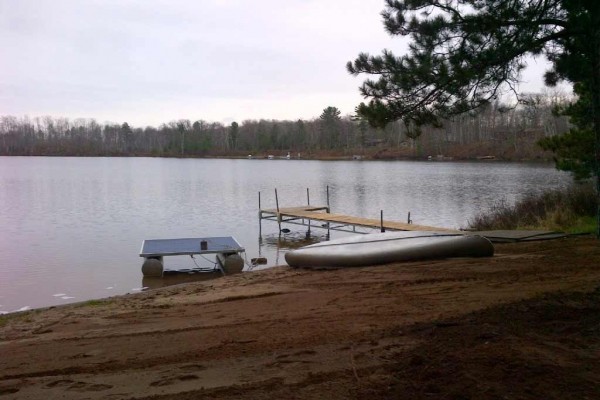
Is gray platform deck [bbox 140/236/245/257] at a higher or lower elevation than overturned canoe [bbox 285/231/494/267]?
lower

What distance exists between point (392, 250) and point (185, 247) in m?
7.38

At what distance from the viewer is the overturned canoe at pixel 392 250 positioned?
10.1m

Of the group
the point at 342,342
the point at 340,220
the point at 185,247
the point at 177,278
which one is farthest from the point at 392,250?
the point at 340,220

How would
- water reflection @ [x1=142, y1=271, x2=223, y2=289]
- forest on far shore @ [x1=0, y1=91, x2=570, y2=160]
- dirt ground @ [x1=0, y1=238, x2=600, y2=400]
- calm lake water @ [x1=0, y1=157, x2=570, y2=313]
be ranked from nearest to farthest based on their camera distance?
dirt ground @ [x1=0, y1=238, x2=600, y2=400]
water reflection @ [x1=142, y1=271, x2=223, y2=289]
calm lake water @ [x1=0, y1=157, x2=570, y2=313]
forest on far shore @ [x1=0, y1=91, x2=570, y2=160]

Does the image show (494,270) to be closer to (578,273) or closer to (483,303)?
(578,273)

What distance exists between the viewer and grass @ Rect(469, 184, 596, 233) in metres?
13.4

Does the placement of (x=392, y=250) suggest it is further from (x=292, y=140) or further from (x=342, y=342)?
(x=292, y=140)

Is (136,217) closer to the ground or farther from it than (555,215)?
closer to the ground

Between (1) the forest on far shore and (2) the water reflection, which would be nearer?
(2) the water reflection

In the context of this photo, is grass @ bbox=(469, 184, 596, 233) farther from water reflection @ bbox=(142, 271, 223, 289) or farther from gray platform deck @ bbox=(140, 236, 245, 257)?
water reflection @ bbox=(142, 271, 223, 289)

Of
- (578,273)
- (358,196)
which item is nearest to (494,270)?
(578,273)

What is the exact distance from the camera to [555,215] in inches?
550

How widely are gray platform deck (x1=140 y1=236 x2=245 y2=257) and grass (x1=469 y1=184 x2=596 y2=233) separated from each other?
25.2ft

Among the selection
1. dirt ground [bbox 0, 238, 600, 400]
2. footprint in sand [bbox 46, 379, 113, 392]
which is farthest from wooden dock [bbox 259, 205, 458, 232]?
footprint in sand [bbox 46, 379, 113, 392]
